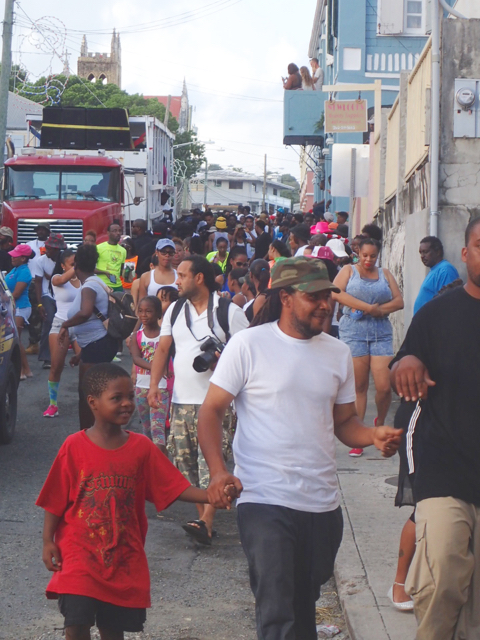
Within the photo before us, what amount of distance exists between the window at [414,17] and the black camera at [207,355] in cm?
2141

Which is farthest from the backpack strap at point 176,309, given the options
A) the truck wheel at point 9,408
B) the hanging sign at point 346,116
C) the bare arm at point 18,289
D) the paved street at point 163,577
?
the hanging sign at point 346,116

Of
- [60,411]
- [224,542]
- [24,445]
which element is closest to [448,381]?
[224,542]

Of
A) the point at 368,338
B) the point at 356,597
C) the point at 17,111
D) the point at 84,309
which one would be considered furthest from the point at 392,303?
the point at 17,111

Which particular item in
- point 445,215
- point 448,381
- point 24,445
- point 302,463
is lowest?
point 24,445

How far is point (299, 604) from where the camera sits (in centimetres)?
378

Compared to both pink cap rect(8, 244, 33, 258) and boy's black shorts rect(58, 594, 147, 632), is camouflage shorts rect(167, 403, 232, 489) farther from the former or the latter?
pink cap rect(8, 244, 33, 258)

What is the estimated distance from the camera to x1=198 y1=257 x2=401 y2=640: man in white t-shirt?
11.9 ft

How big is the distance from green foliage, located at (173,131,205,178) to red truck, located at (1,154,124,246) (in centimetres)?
5826

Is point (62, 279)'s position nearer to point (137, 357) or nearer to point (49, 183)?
point (137, 357)

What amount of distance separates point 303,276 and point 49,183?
683 inches

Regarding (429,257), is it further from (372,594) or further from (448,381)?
(448,381)

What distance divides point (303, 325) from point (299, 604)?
1102 mm

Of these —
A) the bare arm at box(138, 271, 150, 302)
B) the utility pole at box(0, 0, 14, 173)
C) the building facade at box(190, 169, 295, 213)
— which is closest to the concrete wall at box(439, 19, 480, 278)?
the bare arm at box(138, 271, 150, 302)

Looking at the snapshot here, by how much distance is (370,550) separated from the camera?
5.88m
